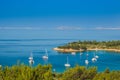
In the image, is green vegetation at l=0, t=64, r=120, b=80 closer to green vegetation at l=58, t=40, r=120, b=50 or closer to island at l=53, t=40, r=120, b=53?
island at l=53, t=40, r=120, b=53

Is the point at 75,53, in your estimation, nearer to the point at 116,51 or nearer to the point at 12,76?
the point at 116,51

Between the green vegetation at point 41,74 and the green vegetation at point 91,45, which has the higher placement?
the green vegetation at point 41,74

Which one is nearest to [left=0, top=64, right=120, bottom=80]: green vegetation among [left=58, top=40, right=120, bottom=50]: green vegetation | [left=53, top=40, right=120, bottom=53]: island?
[left=53, top=40, right=120, bottom=53]: island

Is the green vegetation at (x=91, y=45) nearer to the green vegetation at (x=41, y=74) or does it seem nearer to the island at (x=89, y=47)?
the island at (x=89, y=47)

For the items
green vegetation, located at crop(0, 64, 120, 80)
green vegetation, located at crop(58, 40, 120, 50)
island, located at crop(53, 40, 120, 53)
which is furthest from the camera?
green vegetation, located at crop(58, 40, 120, 50)

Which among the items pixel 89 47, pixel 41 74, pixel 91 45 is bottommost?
pixel 89 47

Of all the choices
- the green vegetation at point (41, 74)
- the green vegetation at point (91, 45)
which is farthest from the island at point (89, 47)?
the green vegetation at point (41, 74)

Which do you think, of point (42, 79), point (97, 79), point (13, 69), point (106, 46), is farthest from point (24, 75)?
point (106, 46)

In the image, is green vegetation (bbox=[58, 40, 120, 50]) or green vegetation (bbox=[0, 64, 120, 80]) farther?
green vegetation (bbox=[58, 40, 120, 50])

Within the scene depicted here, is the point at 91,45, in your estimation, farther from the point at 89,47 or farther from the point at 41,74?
the point at 41,74

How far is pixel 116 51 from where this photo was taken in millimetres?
56938

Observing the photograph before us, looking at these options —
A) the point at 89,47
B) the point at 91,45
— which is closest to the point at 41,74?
the point at 89,47

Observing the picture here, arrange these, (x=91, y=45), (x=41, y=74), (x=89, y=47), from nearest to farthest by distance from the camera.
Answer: (x=41, y=74), (x=89, y=47), (x=91, y=45)

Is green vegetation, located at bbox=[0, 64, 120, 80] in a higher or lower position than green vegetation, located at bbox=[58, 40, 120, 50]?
higher
